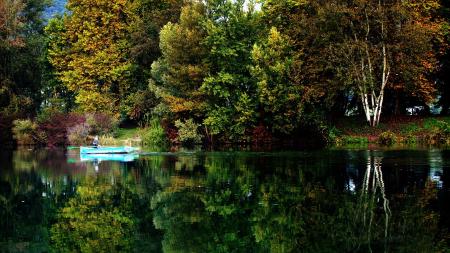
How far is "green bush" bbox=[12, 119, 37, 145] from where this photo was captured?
6038cm

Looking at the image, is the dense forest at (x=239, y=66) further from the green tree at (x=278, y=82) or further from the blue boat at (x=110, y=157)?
the blue boat at (x=110, y=157)

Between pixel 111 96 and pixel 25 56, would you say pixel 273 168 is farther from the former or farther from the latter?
pixel 25 56

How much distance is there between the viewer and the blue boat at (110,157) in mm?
39419

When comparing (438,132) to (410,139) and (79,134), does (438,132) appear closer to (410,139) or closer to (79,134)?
(410,139)

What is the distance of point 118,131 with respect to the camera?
63.9 m

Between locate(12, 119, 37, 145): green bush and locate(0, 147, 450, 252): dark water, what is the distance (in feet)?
103

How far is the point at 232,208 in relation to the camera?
18141 millimetres

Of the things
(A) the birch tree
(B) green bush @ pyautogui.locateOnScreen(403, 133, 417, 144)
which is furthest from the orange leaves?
(B) green bush @ pyautogui.locateOnScreen(403, 133, 417, 144)

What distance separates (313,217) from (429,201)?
13.9 feet

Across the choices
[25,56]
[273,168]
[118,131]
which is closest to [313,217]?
[273,168]

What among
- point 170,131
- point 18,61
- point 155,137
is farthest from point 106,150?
point 18,61

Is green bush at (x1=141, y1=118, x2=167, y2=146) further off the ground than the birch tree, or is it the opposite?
the birch tree

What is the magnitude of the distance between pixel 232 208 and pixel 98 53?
51.5m

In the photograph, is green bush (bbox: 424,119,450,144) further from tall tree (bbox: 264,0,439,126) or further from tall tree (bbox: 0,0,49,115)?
tall tree (bbox: 0,0,49,115)
